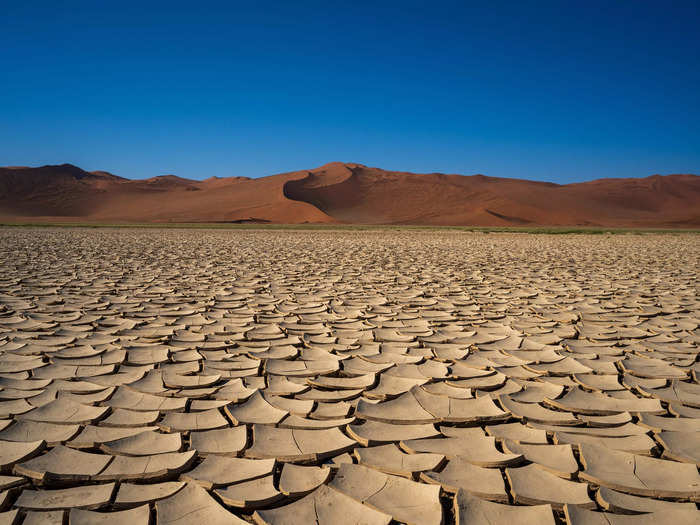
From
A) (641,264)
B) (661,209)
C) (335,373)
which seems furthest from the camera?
(661,209)

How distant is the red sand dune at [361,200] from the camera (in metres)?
45.5

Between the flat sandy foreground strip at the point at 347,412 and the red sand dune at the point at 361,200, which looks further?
the red sand dune at the point at 361,200

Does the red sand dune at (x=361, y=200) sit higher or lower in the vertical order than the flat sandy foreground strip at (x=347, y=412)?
higher

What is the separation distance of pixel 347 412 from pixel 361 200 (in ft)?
172

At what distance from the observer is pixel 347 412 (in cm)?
195

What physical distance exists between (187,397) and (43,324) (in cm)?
186

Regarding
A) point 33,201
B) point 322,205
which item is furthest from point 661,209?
point 33,201

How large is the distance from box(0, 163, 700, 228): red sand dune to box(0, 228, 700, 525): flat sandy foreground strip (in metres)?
37.1

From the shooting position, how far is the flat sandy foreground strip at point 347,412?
136 centimetres

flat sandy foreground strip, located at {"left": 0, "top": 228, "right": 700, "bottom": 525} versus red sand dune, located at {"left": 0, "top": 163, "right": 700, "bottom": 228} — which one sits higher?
red sand dune, located at {"left": 0, "top": 163, "right": 700, "bottom": 228}

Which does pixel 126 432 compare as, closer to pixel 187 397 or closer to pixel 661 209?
pixel 187 397

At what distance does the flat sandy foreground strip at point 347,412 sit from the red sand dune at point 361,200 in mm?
37057

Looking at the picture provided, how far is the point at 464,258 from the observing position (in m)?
8.80

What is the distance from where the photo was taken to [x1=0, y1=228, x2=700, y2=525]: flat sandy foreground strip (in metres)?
1.36
